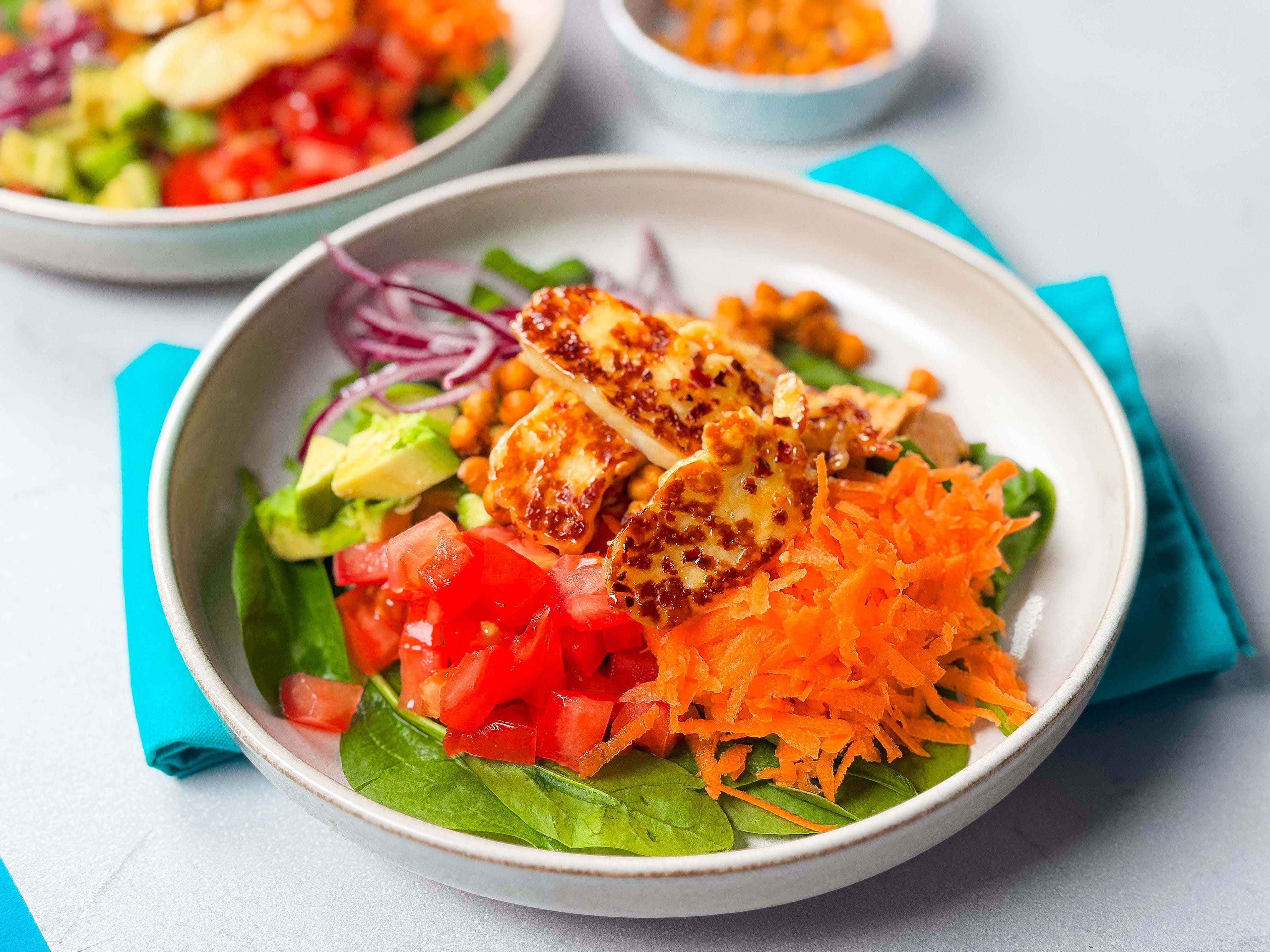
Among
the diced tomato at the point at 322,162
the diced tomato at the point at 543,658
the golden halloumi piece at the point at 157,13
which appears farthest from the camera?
the golden halloumi piece at the point at 157,13

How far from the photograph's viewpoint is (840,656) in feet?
8.20

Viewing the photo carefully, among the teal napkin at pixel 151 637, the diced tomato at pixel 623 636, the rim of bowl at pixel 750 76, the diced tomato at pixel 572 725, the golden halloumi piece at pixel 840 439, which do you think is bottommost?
the teal napkin at pixel 151 637

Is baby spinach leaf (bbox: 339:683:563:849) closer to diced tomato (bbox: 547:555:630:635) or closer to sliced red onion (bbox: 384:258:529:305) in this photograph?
diced tomato (bbox: 547:555:630:635)

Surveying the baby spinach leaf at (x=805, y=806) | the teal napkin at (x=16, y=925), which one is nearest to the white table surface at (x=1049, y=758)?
the teal napkin at (x=16, y=925)

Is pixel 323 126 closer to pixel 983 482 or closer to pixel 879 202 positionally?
pixel 879 202

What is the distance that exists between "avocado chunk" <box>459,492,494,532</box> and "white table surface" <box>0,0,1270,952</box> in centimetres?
95

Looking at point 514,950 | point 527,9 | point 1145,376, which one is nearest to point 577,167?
point 527,9

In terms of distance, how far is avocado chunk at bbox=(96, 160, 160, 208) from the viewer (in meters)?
4.10

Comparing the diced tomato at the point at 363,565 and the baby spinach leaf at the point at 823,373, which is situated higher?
the baby spinach leaf at the point at 823,373

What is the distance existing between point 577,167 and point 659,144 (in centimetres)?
118

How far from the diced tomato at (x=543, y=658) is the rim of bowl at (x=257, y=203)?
1.97 meters

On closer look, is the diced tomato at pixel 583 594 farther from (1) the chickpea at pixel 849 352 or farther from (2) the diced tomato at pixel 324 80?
(2) the diced tomato at pixel 324 80

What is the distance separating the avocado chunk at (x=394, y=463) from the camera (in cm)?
294

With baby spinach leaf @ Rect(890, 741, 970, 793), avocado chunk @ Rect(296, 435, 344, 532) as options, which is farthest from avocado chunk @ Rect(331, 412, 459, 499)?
baby spinach leaf @ Rect(890, 741, 970, 793)
